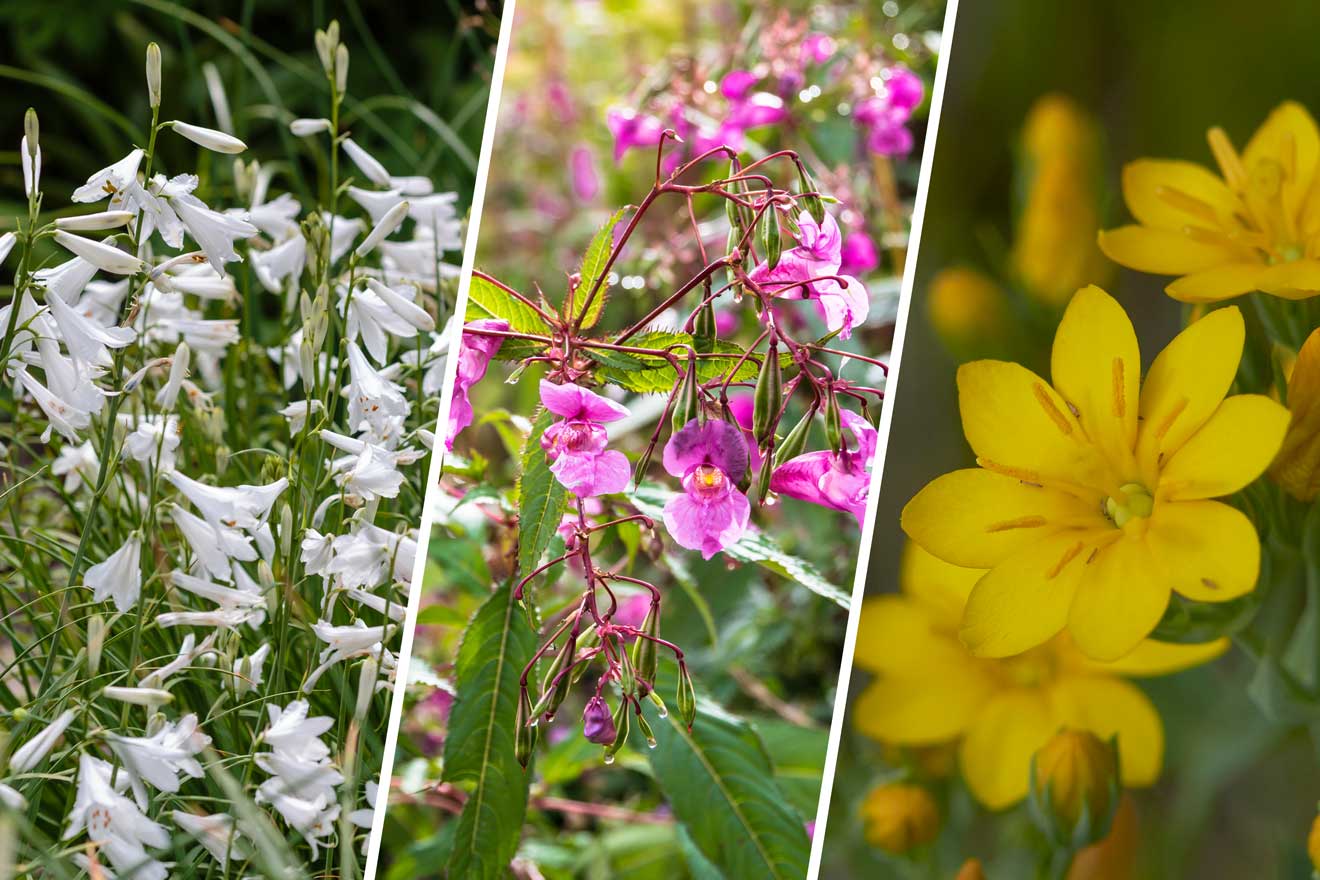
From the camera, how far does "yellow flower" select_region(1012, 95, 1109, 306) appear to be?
0.66 metres

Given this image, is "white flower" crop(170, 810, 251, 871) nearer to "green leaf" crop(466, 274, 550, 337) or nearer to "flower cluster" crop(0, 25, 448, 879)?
"flower cluster" crop(0, 25, 448, 879)

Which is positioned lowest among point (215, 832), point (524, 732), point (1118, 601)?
point (215, 832)

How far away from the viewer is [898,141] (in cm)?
Result: 96

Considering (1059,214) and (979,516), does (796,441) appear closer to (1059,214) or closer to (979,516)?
(979,516)

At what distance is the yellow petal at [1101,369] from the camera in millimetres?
501

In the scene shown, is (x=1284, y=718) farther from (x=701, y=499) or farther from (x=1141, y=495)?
(x=701, y=499)

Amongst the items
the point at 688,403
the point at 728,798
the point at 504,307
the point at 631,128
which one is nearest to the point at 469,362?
the point at 504,307

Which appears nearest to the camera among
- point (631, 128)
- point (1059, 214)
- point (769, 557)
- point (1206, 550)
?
point (1206, 550)

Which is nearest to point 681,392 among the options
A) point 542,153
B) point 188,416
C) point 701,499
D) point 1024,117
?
point 701,499

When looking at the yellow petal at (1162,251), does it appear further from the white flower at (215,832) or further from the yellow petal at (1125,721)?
the white flower at (215,832)

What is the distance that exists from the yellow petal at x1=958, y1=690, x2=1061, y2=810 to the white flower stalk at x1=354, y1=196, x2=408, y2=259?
399mm

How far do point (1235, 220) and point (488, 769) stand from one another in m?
0.43

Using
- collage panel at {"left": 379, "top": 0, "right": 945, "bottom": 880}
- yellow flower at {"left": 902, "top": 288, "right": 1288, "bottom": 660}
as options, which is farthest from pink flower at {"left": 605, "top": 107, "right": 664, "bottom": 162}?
yellow flower at {"left": 902, "top": 288, "right": 1288, "bottom": 660}

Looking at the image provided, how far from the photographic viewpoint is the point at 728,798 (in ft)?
1.92
